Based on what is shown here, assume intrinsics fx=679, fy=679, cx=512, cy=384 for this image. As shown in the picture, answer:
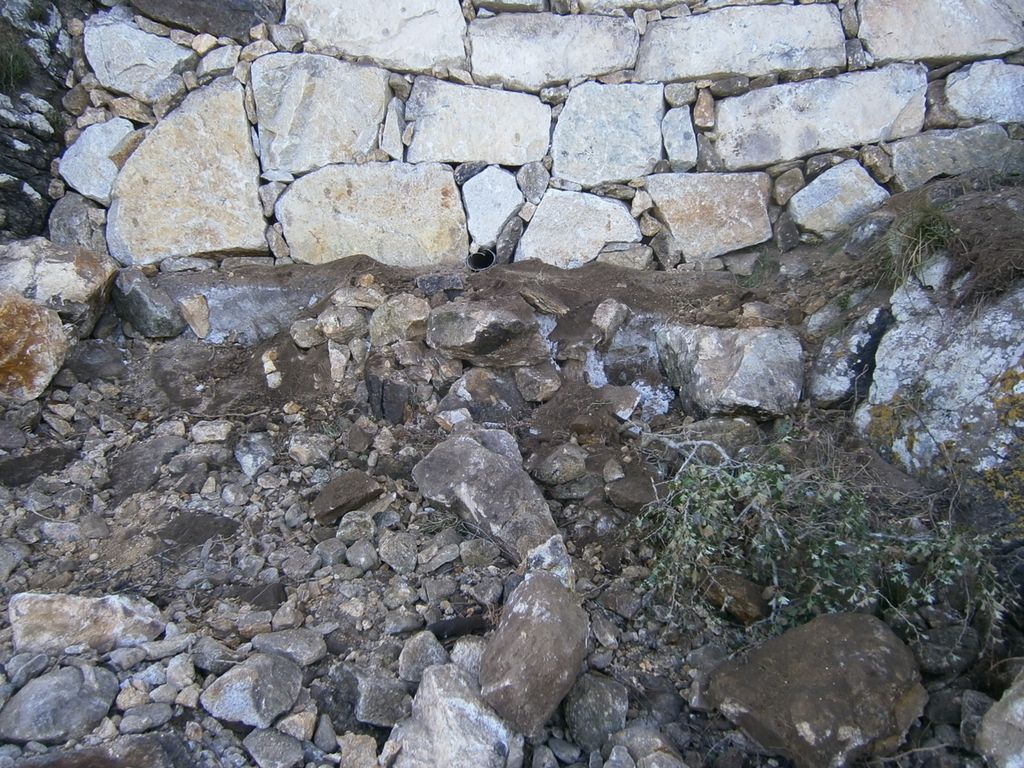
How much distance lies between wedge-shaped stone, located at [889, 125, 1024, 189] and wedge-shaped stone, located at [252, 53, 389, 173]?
2594 mm

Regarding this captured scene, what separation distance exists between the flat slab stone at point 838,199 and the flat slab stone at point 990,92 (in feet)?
1.85

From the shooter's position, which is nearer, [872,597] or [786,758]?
[786,758]

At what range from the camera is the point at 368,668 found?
195 centimetres

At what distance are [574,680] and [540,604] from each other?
224mm

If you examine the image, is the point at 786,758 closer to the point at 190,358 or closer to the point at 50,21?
the point at 190,358

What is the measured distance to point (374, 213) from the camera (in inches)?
136

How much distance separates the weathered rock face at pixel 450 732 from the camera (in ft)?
5.58

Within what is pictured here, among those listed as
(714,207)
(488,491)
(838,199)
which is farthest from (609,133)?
(488,491)

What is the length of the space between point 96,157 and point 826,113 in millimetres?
3623

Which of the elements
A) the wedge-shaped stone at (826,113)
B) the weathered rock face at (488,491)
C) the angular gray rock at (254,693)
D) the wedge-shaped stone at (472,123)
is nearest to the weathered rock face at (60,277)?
the wedge-shaped stone at (472,123)

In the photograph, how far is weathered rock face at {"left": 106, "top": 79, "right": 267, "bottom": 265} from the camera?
3.35m

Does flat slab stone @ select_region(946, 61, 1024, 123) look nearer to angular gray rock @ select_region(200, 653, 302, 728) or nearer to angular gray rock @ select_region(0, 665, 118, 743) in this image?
angular gray rock @ select_region(200, 653, 302, 728)

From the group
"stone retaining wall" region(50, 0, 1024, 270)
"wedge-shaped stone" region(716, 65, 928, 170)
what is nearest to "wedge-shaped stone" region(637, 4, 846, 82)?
"stone retaining wall" region(50, 0, 1024, 270)

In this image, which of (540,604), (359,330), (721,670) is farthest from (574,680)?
(359,330)
